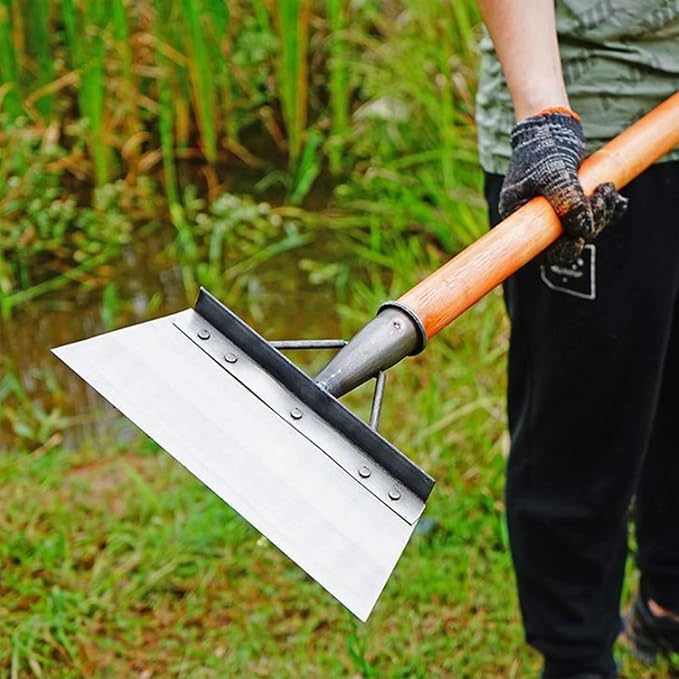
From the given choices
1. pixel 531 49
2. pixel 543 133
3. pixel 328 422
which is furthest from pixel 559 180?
pixel 328 422

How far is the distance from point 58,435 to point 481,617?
1151 millimetres

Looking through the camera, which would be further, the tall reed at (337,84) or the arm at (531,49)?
the tall reed at (337,84)

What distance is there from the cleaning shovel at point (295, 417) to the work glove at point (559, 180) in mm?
111

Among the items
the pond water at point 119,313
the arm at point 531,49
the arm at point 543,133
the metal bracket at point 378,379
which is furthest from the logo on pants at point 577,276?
the pond water at point 119,313

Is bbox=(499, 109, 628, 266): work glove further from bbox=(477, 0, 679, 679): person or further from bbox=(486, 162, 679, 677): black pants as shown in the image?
bbox=(486, 162, 679, 677): black pants

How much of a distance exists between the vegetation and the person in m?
0.35

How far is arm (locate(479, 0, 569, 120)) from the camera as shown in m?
1.32

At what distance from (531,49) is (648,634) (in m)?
1.17

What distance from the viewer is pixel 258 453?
1.08 m

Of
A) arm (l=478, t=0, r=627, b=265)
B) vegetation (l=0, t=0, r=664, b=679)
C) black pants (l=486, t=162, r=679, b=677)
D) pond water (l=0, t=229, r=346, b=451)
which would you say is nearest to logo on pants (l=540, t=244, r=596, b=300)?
black pants (l=486, t=162, r=679, b=677)

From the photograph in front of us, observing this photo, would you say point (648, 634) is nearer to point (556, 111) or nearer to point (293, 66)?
point (556, 111)

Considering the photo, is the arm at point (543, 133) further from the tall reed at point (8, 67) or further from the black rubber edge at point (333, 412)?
the tall reed at point (8, 67)

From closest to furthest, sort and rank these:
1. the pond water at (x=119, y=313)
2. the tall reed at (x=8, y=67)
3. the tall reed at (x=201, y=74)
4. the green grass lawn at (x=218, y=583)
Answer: the green grass lawn at (x=218, y=583)
the pond water at (x=119, y=313)
the tall reed at (x=8, y=67)
the tall reed at (x=201, y=74)

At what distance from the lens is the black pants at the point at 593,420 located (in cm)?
149
